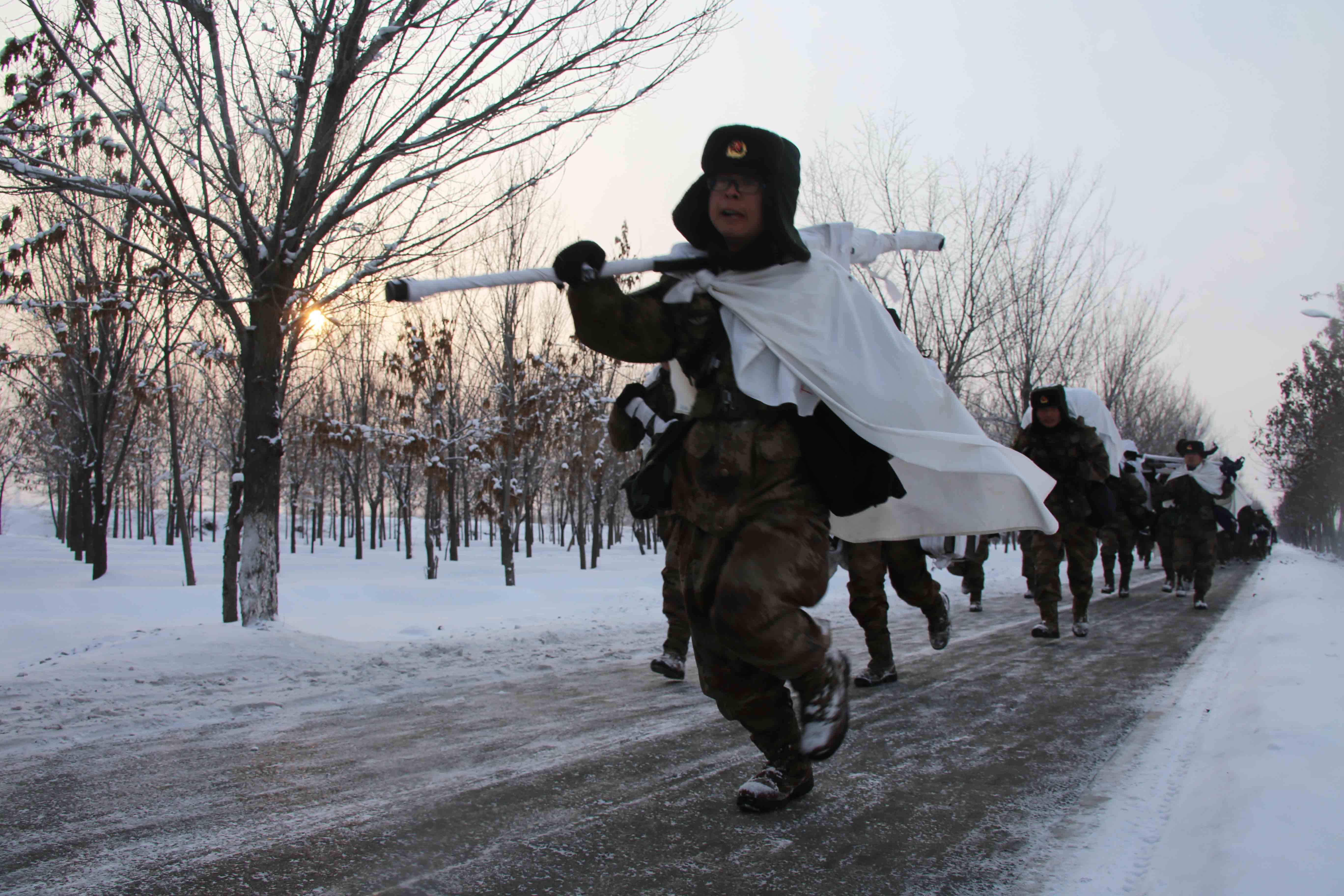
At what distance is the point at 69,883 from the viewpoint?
2.00 m

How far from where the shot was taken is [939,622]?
538 centimetres

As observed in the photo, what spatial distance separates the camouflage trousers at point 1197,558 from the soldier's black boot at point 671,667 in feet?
26.9

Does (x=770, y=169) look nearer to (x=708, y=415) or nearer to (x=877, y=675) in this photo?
(x=708, y=415)

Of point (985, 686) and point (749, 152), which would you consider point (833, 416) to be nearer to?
point (749, 152)

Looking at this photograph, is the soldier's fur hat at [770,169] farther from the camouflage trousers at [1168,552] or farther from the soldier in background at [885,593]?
the camouflage trousers at [1168,552]

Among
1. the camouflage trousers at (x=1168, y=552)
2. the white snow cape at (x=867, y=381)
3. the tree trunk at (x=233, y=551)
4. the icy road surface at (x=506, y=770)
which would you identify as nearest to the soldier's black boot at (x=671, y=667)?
the icy road surface at (x=506, y=770)

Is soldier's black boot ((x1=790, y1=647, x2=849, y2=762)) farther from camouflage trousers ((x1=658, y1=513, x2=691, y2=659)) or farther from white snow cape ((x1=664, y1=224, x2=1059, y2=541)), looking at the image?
camouflage trousers ((x1=658, y1=513, x2=691, y2=659))

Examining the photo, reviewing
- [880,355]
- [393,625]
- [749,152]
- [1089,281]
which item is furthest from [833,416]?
[1089,281]

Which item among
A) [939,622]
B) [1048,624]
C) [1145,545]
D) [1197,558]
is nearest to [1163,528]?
[1197,558]

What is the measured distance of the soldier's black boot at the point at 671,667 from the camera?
4.98 m

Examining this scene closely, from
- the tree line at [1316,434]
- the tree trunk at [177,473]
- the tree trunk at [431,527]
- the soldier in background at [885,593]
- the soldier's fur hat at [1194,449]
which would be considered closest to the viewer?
the soldier in background at [885,593]

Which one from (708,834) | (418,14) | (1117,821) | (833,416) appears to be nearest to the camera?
(708,834)

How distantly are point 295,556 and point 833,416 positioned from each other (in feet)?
94.3

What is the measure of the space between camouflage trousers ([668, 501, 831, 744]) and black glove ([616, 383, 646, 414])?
0.66m
